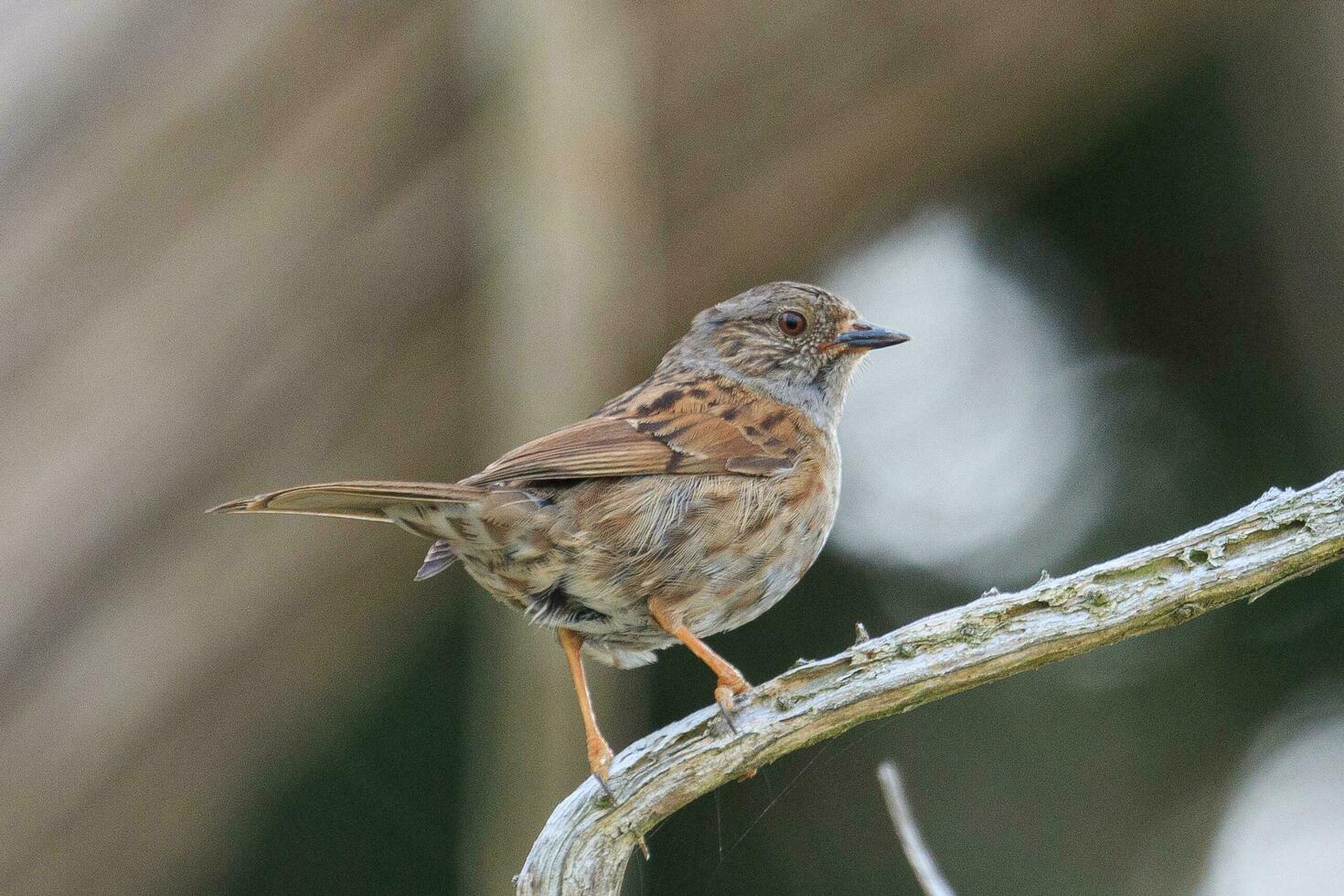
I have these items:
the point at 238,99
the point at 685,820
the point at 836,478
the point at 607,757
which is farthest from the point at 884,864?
the point at 238,99

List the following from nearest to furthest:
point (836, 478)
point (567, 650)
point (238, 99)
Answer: point (567, 650) < point (836, 478) < point (238, 99)

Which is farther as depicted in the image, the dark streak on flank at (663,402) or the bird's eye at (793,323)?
the bird's eye at (793,323)

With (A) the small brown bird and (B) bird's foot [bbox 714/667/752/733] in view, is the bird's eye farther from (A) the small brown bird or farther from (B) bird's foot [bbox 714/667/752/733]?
(B) bird's foot [bbox 714/667/752/733]

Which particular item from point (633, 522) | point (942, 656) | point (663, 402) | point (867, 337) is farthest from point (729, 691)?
point (867, 337)

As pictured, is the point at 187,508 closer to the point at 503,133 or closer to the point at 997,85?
the point at 503,133

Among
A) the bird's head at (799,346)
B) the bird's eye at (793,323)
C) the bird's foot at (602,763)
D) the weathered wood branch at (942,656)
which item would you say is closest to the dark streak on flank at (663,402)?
the bird's head at (799,346)

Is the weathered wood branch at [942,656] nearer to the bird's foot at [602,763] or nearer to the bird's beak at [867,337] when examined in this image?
the bird's foot at [602,763]
